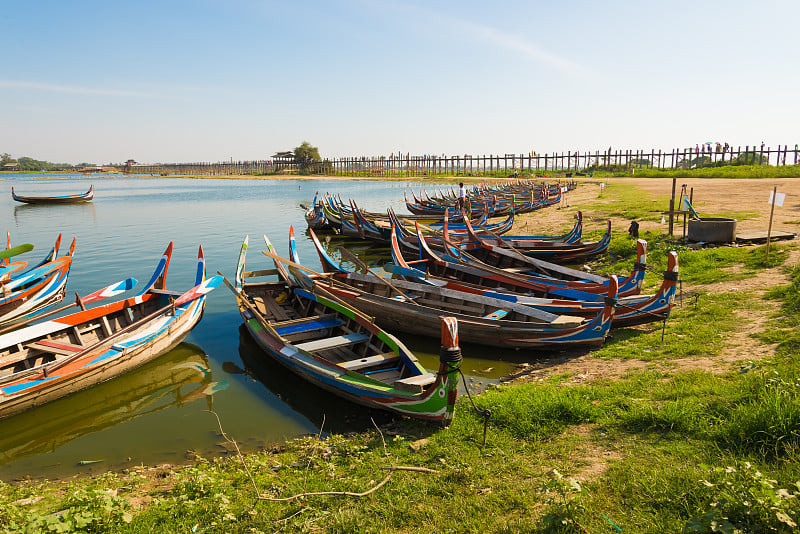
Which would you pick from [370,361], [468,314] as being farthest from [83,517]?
[468,314]

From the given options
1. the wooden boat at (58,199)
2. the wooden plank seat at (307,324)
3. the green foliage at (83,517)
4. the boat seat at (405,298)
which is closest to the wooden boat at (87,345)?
the wooden plank seat at (307,324)

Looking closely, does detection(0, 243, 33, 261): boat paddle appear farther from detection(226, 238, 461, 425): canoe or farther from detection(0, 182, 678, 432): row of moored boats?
detection(226, 238, 461, 425): canoe

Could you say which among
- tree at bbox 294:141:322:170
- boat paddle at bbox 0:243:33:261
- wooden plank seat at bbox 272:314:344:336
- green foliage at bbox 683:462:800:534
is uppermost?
tree at bbox 294:141:322:170

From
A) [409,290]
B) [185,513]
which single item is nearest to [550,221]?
[409,290]

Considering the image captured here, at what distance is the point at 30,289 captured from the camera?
11.9 metres

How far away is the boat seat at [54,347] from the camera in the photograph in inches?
296

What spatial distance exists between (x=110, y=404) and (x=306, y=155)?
114 m

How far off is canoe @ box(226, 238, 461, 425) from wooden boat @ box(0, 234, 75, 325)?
6.01m

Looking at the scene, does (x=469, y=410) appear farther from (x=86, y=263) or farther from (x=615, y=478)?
(x=86, y=263)

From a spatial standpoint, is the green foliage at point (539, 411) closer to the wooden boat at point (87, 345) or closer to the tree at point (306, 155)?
the wooden boat at point (87, 345)

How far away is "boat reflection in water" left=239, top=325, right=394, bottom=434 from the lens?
261 inches

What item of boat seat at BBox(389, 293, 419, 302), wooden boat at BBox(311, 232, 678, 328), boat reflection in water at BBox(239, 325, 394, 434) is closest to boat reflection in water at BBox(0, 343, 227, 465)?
boat reflection in water at BBox(239, 325, 394, 434)

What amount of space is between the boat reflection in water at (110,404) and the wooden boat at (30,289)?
17.4ft

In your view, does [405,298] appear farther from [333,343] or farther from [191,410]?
[191,410]
